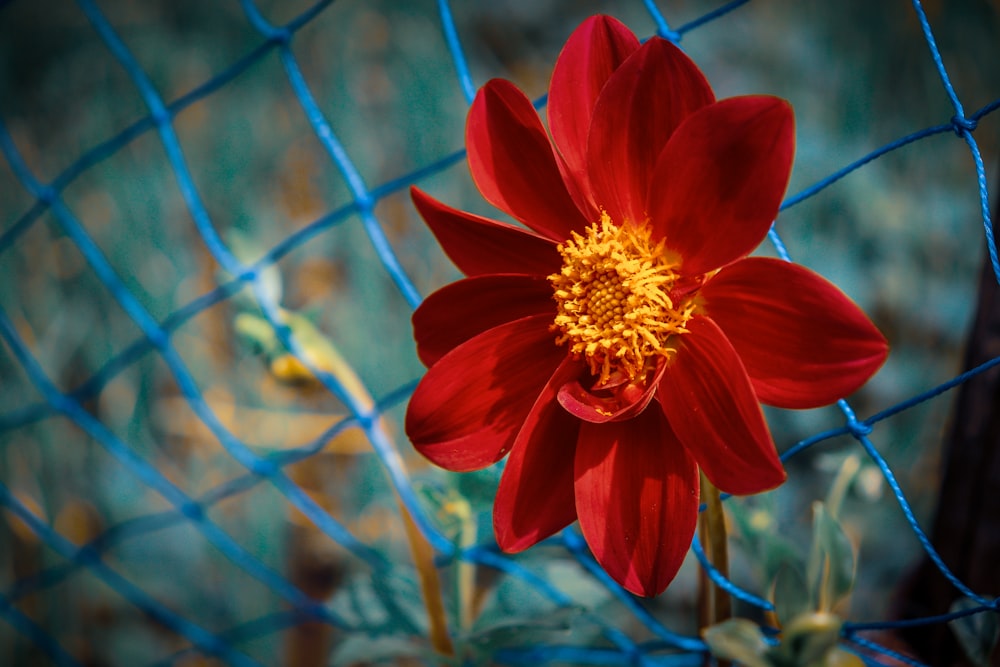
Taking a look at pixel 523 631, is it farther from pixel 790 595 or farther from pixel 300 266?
pixel 300 266

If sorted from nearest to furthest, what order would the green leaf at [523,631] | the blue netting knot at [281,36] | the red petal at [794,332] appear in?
the red petal at [794,332], the green leaf at [523,631], the blue netting knot at [281,36]

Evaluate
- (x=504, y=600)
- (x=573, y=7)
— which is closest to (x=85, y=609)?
(x=504, y=600)

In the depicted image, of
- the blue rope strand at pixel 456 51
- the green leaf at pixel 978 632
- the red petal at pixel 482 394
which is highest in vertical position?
the blue rope strand at pixel 456 51

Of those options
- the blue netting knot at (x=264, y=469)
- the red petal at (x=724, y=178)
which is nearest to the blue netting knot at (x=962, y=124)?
the red petal at (x=724, y=178)

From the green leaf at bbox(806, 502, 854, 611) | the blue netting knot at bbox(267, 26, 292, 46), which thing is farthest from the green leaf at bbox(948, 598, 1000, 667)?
the blue netting knot at bbox(267, 26, 292, 46)

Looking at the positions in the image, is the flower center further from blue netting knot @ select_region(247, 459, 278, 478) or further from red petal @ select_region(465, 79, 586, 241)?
blue netting knot @ select_region(247, 459, 278, 478)

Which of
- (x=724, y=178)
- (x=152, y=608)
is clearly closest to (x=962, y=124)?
(x=724, y=178)

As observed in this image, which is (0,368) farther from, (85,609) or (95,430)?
(95,430)

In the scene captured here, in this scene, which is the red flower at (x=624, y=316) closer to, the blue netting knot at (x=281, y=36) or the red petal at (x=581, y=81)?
the red petal at (x=581, y=81)
